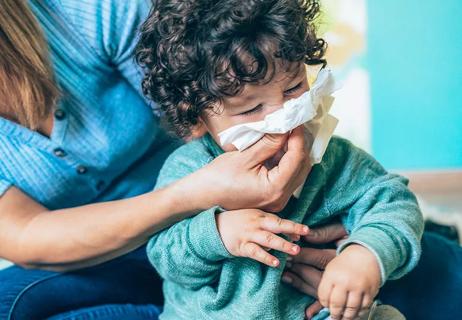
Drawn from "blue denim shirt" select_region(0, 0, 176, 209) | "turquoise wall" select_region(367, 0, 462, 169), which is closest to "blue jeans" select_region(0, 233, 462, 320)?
"blue denim shirt" select_region(0, 0, 176, 209)

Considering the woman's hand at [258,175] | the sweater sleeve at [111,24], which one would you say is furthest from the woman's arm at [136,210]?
the sweater sleeve at [111,24]

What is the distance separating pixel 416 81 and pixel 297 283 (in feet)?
3.91

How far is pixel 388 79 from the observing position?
205 cm

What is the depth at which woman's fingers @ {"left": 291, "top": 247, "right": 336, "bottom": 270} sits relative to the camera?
1.00 m

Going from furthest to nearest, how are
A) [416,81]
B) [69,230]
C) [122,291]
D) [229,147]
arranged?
1. [416,81]
2. [122,291]
3. [69,230]
4. [229,147]

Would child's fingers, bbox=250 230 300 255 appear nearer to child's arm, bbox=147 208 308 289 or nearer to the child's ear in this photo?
child's arm, bbox=147 208 308 289

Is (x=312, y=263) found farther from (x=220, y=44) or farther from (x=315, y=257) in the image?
(x=220, y=44)

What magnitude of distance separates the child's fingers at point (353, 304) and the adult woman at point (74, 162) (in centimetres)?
26

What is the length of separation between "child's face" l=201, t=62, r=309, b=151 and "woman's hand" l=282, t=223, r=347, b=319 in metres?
0.22

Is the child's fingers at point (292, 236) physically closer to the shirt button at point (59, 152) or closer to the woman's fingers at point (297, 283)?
the woman's fingers at point (297, 283)

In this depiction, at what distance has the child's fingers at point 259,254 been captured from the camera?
0.87 metres

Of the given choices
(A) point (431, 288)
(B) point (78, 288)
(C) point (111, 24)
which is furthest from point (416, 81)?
(B) point (78, 288)

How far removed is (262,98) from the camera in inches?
35.0

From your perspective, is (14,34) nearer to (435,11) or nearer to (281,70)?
(281,70)
